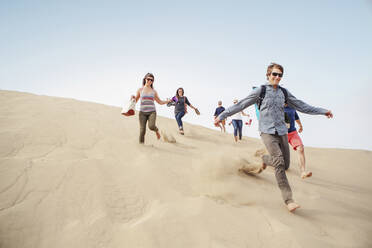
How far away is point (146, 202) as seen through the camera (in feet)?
8.71

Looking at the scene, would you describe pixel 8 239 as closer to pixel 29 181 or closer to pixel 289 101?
pixel 29 181

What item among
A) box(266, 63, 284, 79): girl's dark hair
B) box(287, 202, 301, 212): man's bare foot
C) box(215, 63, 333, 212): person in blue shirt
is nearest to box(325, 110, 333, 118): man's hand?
box(215, 63, 333, 212): person in blue shirt

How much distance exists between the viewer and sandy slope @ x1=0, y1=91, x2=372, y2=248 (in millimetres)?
2094

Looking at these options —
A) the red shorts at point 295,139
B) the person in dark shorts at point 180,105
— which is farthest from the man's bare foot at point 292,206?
the person in dark shorts at point 180,105

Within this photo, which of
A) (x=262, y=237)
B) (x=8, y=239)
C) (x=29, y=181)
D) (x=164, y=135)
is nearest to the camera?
(x=8, y=239)

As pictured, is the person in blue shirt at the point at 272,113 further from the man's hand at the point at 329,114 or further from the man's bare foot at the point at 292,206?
the man's hand at the point at 329,114

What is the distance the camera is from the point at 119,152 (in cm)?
431

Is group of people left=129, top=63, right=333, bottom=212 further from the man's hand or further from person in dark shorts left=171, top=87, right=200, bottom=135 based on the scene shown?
person in dark shorts left=171, top=87, right=200, bottom=135

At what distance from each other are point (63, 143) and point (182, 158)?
2409 millimetres

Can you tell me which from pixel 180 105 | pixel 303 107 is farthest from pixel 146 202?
pixel 180 105

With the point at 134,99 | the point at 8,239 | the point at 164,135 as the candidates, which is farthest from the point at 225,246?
the point at 164,135

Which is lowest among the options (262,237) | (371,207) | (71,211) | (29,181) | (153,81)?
(371,207)

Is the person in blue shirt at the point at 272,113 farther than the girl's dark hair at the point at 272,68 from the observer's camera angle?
No

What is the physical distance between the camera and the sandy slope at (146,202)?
209cm
